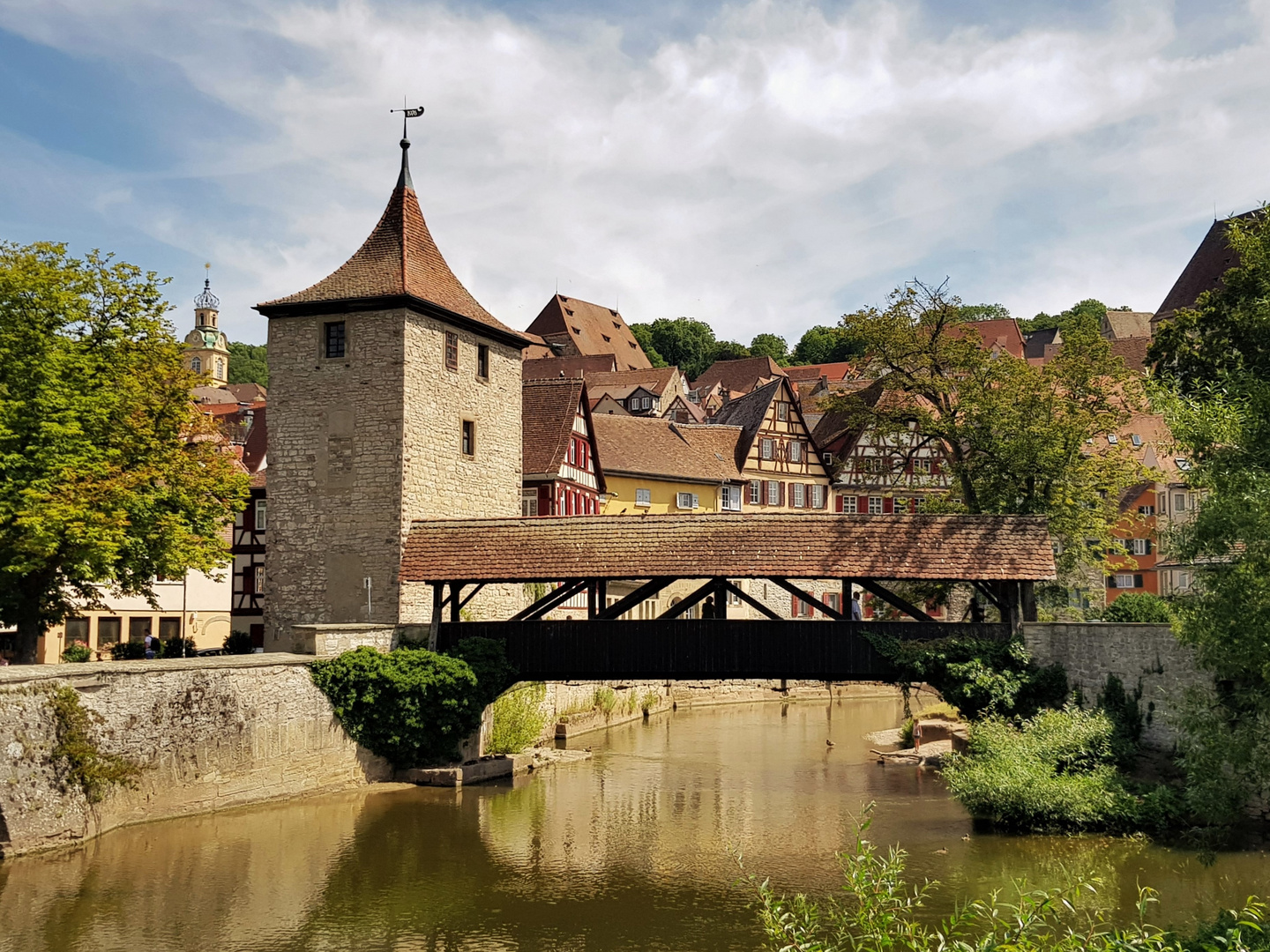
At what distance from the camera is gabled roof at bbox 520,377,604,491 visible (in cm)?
3141

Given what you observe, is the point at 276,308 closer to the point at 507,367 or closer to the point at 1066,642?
the point at 507,367

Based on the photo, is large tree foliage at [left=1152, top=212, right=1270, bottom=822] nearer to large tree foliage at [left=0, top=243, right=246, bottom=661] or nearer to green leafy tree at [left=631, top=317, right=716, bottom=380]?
large tree foliage at [left=0, top=243, right=246, bottom=661]

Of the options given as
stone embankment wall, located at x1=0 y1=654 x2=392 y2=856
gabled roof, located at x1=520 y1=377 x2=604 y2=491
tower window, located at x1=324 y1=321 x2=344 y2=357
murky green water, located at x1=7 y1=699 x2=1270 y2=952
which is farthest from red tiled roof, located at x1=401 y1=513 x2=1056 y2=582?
gabled roof, located at x1=520 y1=377 x2=604 y2=491

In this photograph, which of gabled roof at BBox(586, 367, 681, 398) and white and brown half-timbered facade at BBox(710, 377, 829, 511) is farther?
gabled roof at BBox(586, 367, 681, 398)

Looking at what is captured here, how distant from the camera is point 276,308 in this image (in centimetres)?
2358

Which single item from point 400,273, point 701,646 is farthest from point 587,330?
point 701,646

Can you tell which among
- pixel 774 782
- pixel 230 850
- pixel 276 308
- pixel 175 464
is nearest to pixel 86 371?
pixel 175 464

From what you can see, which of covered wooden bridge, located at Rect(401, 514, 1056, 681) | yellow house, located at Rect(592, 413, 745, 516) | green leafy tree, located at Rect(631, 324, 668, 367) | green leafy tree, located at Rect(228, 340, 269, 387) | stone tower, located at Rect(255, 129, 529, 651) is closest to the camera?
covered wooden bridge, located at Rect(401, 514, 1056, 681)

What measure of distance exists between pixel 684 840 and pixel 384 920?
5586 millimetres

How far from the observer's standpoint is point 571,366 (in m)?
69.0

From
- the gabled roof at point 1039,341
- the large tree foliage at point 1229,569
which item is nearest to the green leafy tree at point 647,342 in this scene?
the gabled roof at point 1039,341

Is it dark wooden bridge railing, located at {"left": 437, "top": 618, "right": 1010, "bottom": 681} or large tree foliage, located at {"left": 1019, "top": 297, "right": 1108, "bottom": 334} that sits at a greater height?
large tree foliage, located at {"left": 1019, "top": 297, "right": 1108, "bottom": 334}

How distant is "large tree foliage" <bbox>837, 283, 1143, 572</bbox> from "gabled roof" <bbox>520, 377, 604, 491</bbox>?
8.29 meters

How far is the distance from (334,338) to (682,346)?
72.6 m
